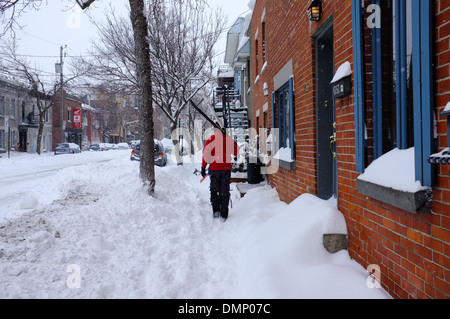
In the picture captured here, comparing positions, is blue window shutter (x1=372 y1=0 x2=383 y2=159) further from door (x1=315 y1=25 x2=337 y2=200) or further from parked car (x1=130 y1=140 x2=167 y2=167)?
parked car (x1=130 y1=140 x2=167 y2=167)

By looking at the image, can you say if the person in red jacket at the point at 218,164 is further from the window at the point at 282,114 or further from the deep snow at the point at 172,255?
the window at the point at 282,114

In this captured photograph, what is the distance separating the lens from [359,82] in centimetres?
305

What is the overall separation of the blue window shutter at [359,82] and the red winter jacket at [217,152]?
3.65m

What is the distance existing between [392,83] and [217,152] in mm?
4033

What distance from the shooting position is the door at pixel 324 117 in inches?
187

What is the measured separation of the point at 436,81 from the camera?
2.02 metres

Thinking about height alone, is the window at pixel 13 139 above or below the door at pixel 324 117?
above

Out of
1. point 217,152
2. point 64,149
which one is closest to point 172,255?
point 217,152

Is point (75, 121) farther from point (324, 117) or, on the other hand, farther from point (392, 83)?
point (392, 83)

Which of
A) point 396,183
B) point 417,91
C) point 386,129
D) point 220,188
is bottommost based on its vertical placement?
point 220,188

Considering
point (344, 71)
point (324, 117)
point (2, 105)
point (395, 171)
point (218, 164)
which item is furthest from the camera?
point (2, 105)

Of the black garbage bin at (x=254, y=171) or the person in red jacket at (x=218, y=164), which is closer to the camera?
the person in red jacket at (x=218, y=164)

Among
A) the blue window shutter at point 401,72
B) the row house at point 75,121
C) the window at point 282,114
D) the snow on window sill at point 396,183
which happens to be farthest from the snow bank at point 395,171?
the row house at point 75,121
